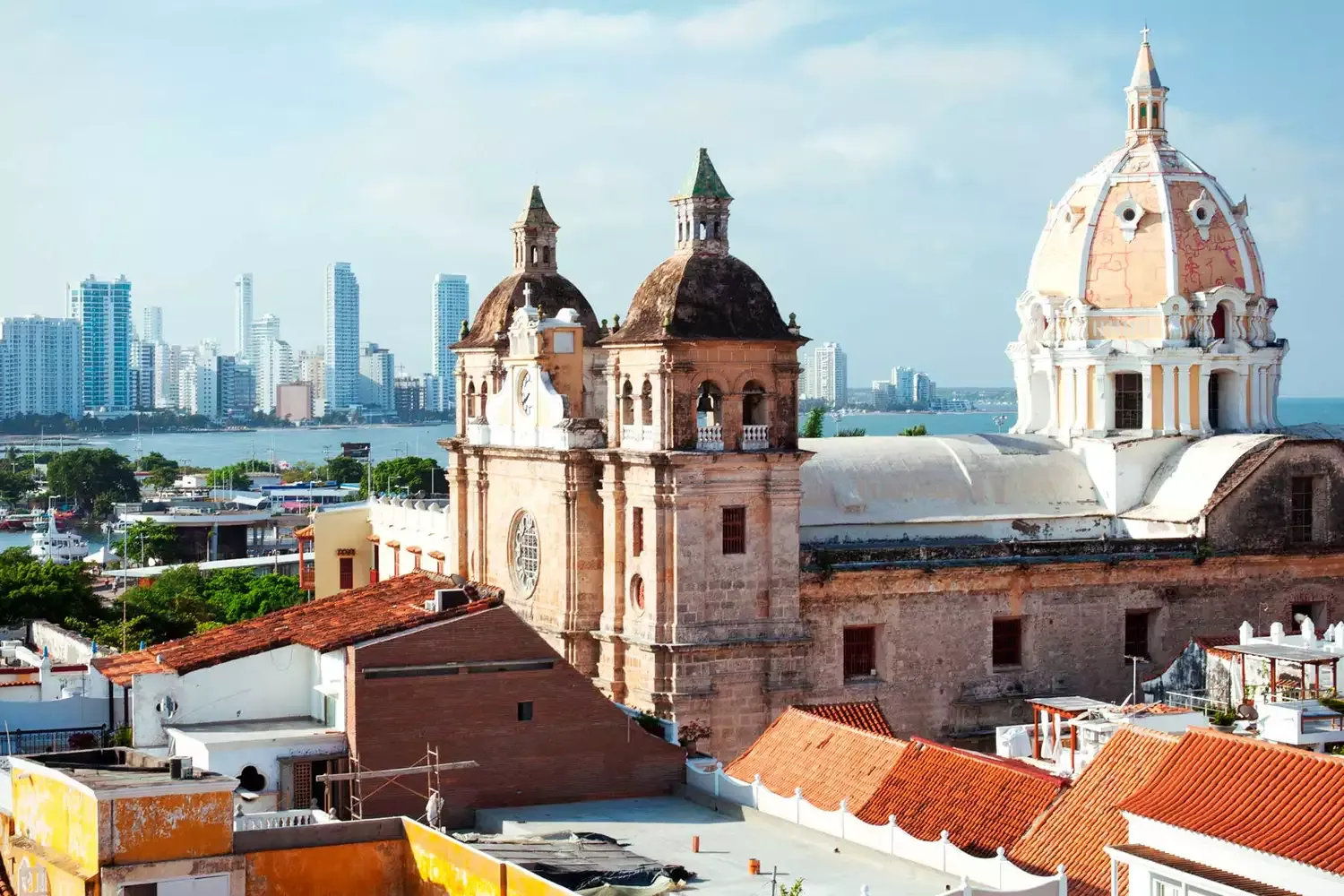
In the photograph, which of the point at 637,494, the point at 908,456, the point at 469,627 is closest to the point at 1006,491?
the point at 908,456

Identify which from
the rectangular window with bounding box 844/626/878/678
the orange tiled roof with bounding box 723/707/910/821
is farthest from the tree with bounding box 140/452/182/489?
the orange tiled roof with bounding box 723/707/910/821

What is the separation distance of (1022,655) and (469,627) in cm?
1604

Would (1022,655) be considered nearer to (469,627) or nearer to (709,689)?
(709,689)

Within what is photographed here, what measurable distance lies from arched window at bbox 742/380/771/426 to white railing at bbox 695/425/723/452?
2.37 ft

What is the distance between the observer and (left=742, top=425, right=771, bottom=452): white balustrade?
41.7 m

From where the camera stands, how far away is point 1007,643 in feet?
148

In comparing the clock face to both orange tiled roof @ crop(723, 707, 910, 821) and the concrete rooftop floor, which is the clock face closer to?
orange tiled roof @ crop(723, 707, 910, 821)

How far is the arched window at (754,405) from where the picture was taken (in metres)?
42.1

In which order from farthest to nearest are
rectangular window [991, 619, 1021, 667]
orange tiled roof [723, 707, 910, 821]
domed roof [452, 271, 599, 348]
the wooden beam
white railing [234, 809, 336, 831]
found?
1. domed roof [452, 271, 599, 348]
2. rectangular window [991, 619, 1021, 667]
3. orange tiled roof [723, 707, 910, 821]
4. the wooden beam
5. white railing [234, 809, 336, 831]

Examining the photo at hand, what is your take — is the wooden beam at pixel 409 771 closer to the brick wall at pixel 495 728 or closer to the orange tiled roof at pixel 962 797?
the brick wall at pixel 495 728

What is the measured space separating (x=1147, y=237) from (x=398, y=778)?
27013 millimetres

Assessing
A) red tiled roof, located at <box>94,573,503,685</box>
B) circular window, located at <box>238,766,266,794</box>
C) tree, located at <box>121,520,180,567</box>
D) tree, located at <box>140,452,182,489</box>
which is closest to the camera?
circular window, located at <box>238,766,266,794</box>

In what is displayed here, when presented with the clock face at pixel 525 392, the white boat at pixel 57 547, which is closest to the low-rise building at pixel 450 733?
the clock face at pixel 525 392

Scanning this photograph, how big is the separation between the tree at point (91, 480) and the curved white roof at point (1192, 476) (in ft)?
435
